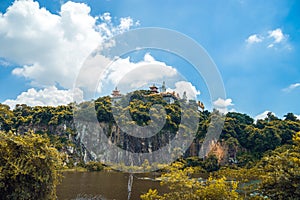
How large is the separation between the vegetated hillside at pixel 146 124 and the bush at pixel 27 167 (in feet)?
133

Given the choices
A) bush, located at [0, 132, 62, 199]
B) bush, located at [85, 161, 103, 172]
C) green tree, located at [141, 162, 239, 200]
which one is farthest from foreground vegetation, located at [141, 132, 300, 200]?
bush, located at [85, 161, 103, 172]

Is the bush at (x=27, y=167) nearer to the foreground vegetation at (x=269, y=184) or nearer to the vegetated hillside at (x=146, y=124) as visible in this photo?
the foreground vegetation at (x=269, y=184)

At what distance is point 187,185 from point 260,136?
160 ft

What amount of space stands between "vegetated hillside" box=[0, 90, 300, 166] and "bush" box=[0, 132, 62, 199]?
40601 millimetres

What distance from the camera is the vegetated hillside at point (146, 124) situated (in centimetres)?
5056

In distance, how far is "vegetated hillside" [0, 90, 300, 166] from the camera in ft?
166

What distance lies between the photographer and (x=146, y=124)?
5159cm

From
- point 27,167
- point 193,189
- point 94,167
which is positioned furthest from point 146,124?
point 193,189

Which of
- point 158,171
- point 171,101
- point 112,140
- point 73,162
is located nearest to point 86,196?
point 158,171

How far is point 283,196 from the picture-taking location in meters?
6.31

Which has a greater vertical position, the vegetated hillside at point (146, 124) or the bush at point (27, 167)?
the vegetated hillside at point (146, 124)

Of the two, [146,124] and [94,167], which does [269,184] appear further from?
[146,124]

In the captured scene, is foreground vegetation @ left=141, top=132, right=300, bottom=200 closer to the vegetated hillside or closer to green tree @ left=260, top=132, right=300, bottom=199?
green tree @ left=260, top=132, right=300, bottom=199

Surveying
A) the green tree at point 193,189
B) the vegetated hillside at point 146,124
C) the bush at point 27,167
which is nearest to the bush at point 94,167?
the vegetated hillside at point 146,124
